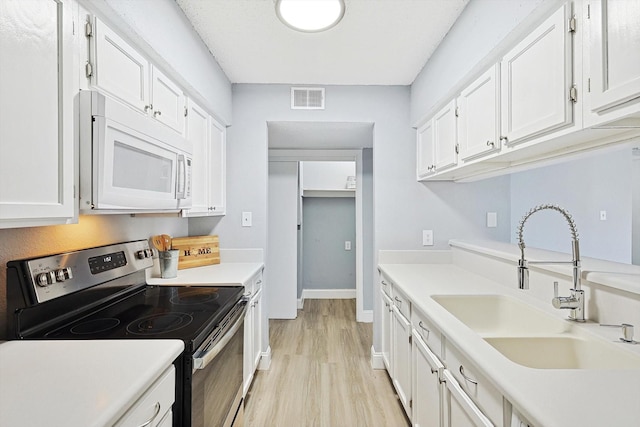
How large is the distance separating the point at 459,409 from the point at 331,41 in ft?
6.79

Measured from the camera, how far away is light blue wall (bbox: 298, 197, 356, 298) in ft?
16.3

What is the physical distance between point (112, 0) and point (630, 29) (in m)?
1.65

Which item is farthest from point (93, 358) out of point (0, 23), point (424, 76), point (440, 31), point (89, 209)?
point (424, 76)

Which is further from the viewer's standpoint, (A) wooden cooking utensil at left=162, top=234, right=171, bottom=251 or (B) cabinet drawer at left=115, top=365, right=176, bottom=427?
(A) wooden cooking utensil at left=162, top=234, right=171, bottom=251

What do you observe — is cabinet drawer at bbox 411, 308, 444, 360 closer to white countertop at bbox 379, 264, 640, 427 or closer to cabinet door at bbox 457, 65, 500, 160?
white countertop at bbox 379, 264, 640, 427

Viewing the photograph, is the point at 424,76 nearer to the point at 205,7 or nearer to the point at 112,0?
the point at 205,7

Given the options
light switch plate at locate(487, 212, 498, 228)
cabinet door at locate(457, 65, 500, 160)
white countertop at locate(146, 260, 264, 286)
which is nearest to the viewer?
cabinet door at locate(457, 65, 500, 160)

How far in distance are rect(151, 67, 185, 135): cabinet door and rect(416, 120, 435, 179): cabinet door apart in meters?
1.71

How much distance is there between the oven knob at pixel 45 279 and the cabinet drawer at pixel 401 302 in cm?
164

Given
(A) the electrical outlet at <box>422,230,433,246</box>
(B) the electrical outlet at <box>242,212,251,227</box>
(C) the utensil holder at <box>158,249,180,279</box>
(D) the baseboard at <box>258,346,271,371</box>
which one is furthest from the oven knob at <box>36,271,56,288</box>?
(A) the electrical outlet at <box>422,230,433,246</box>

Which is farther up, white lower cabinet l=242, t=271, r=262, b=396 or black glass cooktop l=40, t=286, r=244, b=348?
black glass cooktop l=40, t=286, r=244, b=348

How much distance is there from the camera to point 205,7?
5.94 feet

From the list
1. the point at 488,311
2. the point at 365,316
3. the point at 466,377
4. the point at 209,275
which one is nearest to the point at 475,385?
the point at 466,377

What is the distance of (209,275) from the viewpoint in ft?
7.30
